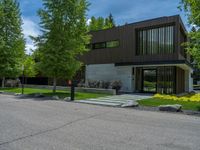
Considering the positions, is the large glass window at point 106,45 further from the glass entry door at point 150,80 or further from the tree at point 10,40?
the tree at point 10,40

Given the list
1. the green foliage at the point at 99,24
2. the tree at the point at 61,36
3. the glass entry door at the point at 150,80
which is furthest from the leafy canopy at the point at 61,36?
the green foliage at the point at 99,24

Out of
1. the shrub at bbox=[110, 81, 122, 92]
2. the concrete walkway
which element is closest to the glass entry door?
the shrub at bbox=[110, 81, 122, 92]

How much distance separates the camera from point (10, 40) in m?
31.5

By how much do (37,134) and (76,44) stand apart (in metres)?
16.0

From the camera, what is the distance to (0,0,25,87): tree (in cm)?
3045

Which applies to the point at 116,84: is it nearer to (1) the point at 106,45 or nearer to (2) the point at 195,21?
(1) the point at 106,45

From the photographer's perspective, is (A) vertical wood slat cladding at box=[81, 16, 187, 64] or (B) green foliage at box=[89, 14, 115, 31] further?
(B) green foliage at box=[89, 14, 115, 31]

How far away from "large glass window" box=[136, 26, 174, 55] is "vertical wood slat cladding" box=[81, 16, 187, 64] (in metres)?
0.38

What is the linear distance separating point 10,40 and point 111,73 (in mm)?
12732

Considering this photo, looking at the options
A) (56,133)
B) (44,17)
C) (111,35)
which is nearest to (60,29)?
(44,17)

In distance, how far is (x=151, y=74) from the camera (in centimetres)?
2536

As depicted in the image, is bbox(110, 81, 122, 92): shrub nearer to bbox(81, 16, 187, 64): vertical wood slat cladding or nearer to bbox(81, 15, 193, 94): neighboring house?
bbox(81, 15, 193, 94): neighboring house

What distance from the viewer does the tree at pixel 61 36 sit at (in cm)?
2212

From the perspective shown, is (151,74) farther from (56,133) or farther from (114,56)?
(56,133)
